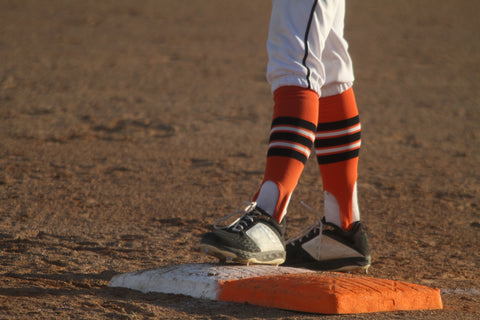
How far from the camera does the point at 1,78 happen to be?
573 centimetres

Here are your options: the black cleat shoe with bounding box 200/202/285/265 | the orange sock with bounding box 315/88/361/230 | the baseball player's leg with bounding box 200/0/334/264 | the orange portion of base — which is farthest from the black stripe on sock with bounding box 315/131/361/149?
the orange portion of base

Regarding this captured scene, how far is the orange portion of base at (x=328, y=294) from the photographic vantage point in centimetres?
167

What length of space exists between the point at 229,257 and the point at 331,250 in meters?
0.45

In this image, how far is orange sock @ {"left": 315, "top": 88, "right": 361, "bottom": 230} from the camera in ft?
7.25

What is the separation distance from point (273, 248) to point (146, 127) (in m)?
2.69


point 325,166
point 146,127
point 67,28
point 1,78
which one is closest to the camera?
point 325,166

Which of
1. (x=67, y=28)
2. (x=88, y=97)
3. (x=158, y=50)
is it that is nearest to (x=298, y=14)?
(x=88, y=97)

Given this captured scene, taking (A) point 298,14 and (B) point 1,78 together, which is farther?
(B) point 1,78

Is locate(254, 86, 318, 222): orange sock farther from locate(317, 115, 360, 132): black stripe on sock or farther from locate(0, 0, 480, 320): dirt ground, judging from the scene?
locate(0, 0, 480, 320): dirt ground

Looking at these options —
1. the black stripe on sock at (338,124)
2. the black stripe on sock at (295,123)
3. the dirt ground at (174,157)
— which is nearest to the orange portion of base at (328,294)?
the dirt ground at (174,157)

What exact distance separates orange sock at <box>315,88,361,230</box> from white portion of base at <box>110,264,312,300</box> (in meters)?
0.36

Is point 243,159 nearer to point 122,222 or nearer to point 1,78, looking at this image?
point 122,222

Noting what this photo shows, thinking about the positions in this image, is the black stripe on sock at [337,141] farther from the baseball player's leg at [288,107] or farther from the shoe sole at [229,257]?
the shoe sole at [229,257]

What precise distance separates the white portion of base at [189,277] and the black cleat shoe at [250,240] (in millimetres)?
37
